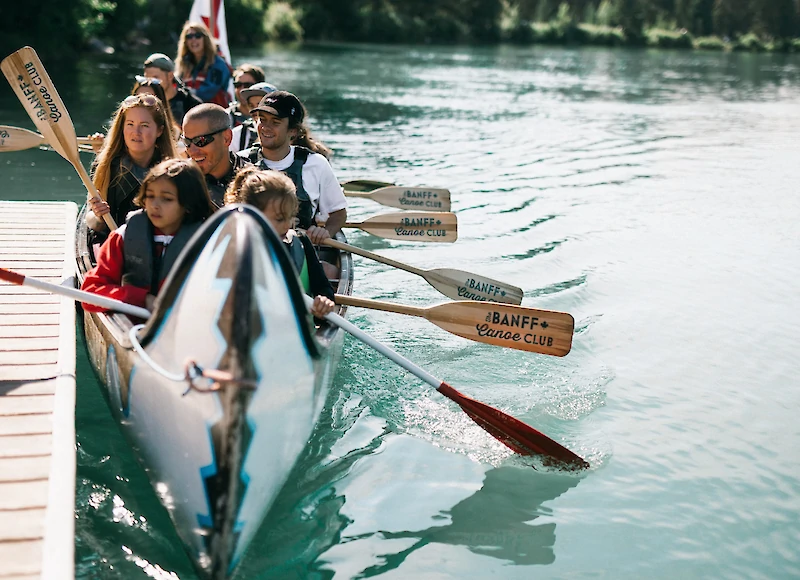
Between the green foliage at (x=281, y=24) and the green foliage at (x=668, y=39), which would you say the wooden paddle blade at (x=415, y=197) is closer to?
the green foliage at (x=281, y=24)

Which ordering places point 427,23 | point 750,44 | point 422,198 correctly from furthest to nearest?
point 750,44, point 427,23, point 422,198

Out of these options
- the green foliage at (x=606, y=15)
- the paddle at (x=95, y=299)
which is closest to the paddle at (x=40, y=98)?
the paddle at (x=95, y=299)

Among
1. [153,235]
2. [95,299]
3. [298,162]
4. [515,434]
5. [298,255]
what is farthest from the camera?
[298,162]

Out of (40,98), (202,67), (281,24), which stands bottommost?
(40,98)

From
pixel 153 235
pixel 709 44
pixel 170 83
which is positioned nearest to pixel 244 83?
pixel 170 83

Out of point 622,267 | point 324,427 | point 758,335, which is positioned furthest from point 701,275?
point 324,427

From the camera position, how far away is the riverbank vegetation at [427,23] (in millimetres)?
20359

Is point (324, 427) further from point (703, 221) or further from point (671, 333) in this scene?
point (703, 221)

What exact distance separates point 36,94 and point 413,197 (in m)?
2.93

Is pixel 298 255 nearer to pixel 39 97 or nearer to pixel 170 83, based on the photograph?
pixel 39 97

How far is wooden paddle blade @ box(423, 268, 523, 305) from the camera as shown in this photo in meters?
5.27

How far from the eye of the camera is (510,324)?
4.20m

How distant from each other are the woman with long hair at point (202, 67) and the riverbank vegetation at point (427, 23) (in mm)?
12690

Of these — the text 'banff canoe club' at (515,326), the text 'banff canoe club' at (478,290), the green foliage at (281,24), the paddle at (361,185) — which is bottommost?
the text 'banff canoe club' at (478,290)
